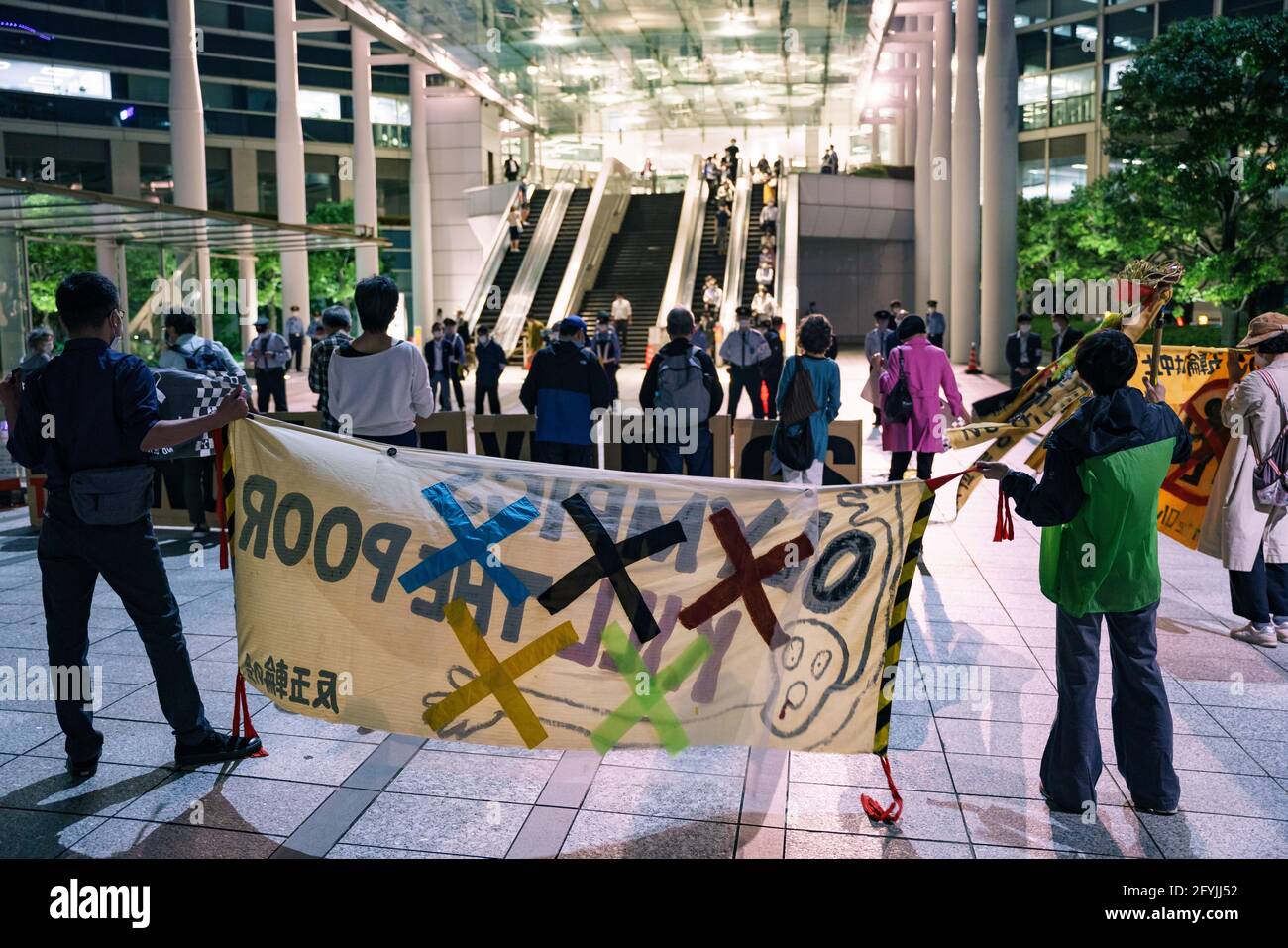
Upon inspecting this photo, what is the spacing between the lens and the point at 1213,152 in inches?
838

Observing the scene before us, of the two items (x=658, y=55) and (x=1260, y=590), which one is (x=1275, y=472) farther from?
(x=658, y=55)

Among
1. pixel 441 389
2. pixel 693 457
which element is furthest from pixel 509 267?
pixel 693 457

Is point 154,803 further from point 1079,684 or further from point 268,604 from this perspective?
point 1079,684

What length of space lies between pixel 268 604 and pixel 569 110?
5128 cm

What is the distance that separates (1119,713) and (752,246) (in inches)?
1190

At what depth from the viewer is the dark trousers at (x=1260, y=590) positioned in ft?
21.6

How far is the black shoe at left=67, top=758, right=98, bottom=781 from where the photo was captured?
4719 mm

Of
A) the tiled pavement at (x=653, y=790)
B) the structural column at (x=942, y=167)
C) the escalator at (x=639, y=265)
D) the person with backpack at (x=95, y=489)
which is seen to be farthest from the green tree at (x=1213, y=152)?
the person with backpack at (x=95, y=489)

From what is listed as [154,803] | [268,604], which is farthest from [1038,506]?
[154,803]

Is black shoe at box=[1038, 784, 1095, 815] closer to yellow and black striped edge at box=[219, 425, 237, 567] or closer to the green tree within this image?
yellow and black striped edge at box=[219, 425, 237, 567]

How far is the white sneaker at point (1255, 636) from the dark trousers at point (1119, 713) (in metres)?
2.61

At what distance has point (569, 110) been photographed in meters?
52.7

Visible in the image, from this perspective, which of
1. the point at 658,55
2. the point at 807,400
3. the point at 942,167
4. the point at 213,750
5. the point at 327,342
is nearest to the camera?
the point at 213,750
